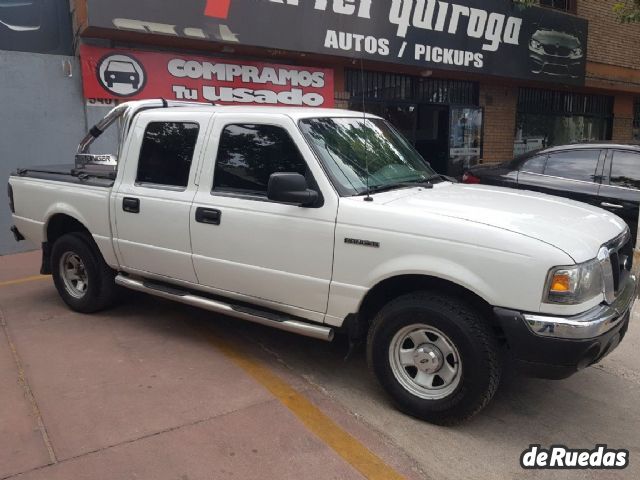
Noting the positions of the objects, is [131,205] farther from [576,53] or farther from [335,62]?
[576,53]

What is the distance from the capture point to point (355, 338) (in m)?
3.73

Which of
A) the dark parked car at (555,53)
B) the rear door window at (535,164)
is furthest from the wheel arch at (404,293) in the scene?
the dark parked car at (555,53)

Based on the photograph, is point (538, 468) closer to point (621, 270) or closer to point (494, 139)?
point (621, 270)

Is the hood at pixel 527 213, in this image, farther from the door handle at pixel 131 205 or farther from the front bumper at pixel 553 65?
the front bumper at pixel 553 65

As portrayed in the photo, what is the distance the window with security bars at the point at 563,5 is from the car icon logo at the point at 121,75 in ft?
32.1

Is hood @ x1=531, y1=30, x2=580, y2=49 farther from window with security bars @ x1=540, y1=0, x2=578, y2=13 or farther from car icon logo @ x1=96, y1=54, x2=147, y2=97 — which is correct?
car icon logo @ x1=96, y1=54, x2=147, y2=97

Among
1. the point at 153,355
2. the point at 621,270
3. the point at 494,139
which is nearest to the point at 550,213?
the point at 621,270

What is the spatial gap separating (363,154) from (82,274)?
3.12 meters

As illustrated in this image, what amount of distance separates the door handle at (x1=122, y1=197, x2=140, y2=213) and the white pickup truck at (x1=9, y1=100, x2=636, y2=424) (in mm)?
20

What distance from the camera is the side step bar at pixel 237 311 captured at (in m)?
3.76

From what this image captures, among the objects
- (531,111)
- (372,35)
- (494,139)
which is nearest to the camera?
(372,35)

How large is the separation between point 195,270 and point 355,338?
1.40 m

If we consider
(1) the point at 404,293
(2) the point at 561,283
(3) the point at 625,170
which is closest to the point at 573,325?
(2) the point at 561,283

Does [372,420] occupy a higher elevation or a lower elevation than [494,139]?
lower
